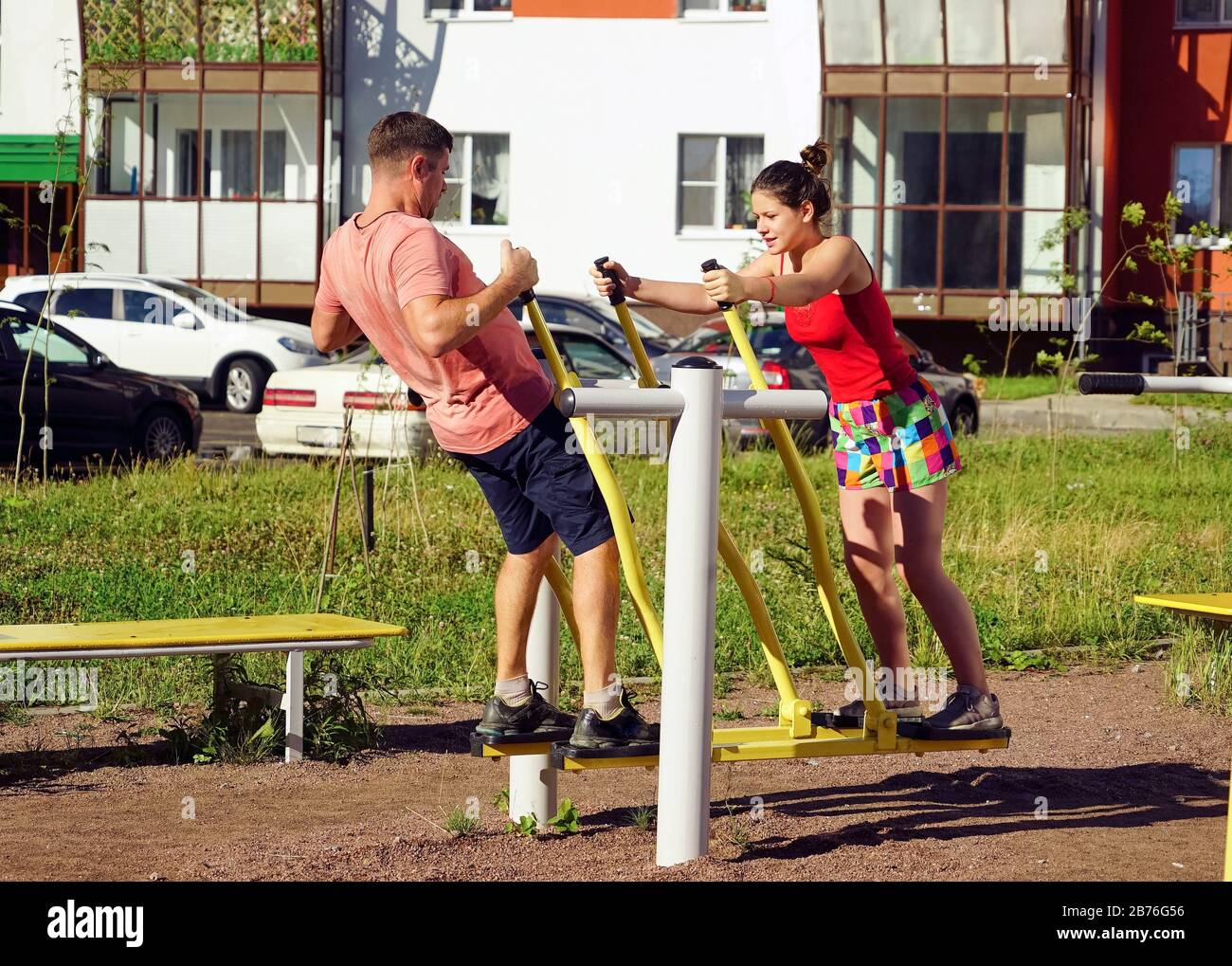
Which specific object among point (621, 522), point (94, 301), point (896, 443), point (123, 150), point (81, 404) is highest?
point (123, 150)

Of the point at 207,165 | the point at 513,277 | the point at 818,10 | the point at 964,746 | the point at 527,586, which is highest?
the point at 818,10

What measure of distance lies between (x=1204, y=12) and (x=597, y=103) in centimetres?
1048

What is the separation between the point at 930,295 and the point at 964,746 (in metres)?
24.9

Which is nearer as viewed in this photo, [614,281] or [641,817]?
[614,281]

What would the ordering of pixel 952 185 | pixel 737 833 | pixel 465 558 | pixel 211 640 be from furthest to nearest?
pixel 952 185
pixel 465 558
pixel 211 640
pixel 737 833

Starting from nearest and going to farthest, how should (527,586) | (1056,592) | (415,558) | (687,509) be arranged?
(687,509) → (527,586) → (1056,592) → (415,558)

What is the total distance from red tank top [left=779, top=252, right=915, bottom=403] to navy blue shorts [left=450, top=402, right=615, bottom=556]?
87 cm

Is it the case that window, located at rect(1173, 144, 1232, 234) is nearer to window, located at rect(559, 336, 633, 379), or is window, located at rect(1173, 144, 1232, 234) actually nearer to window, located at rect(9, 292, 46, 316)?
window, located at rect(559, 336, 633, 379)

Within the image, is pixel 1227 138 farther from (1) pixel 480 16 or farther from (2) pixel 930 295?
(1) pixel 480 16

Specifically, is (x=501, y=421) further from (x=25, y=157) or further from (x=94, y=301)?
(x=25, y=157)

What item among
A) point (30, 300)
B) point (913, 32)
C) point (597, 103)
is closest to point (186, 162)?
point (597, 103)

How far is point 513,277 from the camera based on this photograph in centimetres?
477

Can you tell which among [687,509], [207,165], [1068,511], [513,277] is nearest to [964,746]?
[687,509]

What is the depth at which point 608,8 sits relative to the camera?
102 feet
